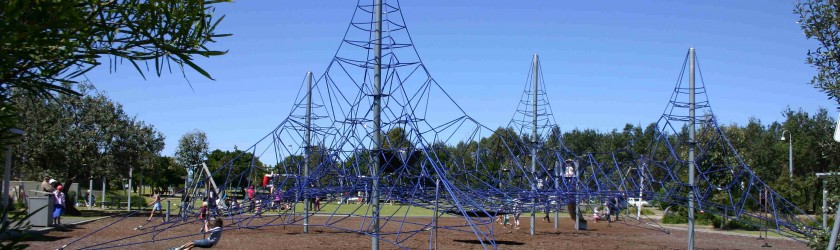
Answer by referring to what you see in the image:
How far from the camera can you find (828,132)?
758 cm

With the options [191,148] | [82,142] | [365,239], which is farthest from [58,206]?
[191,148]

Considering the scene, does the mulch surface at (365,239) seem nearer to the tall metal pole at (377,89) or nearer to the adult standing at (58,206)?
the adult standing at (58,206)

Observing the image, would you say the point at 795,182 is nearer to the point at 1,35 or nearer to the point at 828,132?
the point at 828,132

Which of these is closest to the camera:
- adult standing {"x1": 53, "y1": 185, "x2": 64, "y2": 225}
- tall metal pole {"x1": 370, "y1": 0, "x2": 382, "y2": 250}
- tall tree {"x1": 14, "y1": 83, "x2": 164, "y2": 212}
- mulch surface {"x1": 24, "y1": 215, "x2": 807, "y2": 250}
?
tall metal pole {"x1": 370, "y1": 0, "x2": 382, "y2": 250}

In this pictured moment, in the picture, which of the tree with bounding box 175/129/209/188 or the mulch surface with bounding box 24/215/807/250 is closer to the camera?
the mulch surface with bounding box 24/215/807/250

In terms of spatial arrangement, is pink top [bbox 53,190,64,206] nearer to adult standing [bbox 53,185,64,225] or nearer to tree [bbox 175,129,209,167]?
adult standing [bbox 53,185,64,225]

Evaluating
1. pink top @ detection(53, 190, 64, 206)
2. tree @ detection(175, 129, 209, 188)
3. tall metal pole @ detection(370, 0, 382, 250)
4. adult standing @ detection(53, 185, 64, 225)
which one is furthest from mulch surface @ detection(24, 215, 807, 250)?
tree @ detection(175, 129, 209, 188)

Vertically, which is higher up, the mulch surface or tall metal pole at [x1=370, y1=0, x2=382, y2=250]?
tall metal pole at [x1=370, y1=0, x2=382, y2=250]

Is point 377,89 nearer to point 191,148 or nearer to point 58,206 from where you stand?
point 58,206

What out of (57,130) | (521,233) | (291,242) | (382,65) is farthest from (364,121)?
(57,130)

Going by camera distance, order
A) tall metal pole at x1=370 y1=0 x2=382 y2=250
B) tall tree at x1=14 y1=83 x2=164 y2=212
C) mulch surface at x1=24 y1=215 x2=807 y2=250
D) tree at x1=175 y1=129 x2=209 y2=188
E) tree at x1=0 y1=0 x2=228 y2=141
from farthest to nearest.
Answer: tree at x1=175 y1=129 x2=209 y2=188 → tall tree at x1=14 y1=83 x2=164 y2=212 → mulch surface at x1=24 y1=215 x2=807 y2=250 → tall metal pole at x1=370 y1=0 x2=382 y2=250 → tree at x1=0 y1=0 x2=228 y2=141

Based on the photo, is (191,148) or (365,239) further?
(191,148)

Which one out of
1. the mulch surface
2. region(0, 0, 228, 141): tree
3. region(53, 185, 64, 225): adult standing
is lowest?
the mulch surface

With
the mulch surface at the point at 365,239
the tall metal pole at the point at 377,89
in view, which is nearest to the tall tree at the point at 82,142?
the mulch surface at the point at 365,239
